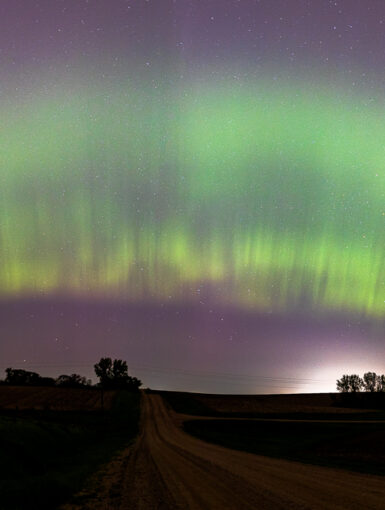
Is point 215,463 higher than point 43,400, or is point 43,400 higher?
point 215,463

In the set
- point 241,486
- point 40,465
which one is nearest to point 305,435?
point 40,465

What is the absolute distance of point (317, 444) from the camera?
41.4 m

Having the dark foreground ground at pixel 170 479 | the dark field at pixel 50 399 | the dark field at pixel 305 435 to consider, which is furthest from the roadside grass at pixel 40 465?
the dark field at pixel 50 399

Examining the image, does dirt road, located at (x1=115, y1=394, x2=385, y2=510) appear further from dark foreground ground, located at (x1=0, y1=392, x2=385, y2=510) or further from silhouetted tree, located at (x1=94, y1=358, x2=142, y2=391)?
silhouetted tree, located at (x1=94, y1=358, x2=142, y2=391)

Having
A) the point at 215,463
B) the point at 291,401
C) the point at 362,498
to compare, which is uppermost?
the point at 362,498

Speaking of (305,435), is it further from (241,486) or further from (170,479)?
(241,486)

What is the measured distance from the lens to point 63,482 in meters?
16.5

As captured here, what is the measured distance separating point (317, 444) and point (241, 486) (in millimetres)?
27948

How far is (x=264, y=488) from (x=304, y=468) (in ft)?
28.2

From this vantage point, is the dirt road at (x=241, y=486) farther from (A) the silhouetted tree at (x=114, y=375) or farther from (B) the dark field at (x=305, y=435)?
(A) the silhouetted tree at (x=114, y=375)

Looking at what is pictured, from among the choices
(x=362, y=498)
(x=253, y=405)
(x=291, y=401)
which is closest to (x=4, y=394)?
(x=253, y=405)

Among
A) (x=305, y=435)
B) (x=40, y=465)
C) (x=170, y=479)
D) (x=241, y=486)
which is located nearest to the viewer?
(x=241, y=486)

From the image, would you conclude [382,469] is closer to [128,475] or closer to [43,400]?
[128,475]

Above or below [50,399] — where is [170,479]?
above
